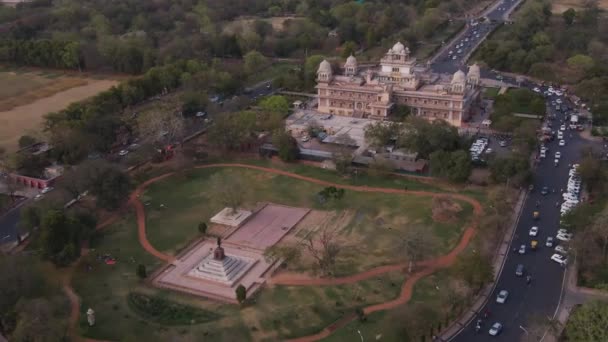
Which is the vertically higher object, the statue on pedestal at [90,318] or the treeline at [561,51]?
the treeline at [561,51]

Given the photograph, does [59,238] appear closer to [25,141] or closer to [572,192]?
[25,141]

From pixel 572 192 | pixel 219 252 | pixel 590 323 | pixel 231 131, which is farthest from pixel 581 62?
pixel 219 252

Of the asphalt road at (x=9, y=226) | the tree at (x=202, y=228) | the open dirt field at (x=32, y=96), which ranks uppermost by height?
the open dirt field at (x=32, y=96)

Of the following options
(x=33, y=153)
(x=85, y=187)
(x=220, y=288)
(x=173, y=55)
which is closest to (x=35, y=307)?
(x=220, y=288)

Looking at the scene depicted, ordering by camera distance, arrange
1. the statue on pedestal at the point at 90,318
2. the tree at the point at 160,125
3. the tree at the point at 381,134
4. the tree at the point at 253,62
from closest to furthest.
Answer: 1. the statue on pedestal at the point at 90,318
2. the tree at the point at 381,134
3. the tree at the point at 160,125
4. the tree at the point at 253,62

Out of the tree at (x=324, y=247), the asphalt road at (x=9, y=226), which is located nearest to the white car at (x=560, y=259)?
the tree at (x=324, y=247)

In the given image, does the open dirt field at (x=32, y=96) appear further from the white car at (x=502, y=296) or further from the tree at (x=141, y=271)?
the white car at (x=502, y=296)
